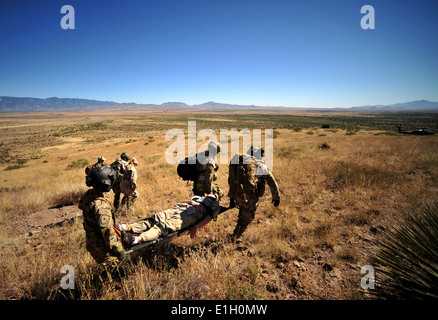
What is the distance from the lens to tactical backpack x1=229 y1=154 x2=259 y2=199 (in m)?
3.80

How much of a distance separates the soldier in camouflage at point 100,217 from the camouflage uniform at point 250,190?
2.36 meters

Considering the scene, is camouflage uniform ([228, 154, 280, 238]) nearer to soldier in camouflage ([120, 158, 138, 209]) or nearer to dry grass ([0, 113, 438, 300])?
dry grass ([0, 113, 438, 300])

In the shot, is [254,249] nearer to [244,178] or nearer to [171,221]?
[244,178]

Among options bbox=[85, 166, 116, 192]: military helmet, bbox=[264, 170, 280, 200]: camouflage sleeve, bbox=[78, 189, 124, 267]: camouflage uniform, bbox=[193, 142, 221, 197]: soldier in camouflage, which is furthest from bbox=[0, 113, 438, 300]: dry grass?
bbox=[85, 166, 116, 192]: military helmet

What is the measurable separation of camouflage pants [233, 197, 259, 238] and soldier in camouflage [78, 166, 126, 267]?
234cm

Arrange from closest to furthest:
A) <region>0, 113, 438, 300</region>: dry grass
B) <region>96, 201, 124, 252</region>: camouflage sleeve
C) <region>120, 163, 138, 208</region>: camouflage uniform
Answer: <region>96, 201, 124, 252</region>: camouflage sleeve < <region>0, 113, 438, 300</region>: dry grass < <region>120, 163, 138, 208</region>: camouflage uniform

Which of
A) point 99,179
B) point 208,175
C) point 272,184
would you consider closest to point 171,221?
point 99,179

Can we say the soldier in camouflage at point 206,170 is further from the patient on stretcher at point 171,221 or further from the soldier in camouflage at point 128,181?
the soldier in camouflage at point 128,181

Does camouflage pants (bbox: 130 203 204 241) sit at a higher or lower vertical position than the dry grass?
higher

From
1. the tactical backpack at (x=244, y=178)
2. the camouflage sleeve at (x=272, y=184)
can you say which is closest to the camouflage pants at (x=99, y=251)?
the tactical backpack at (x=244, y=178)
